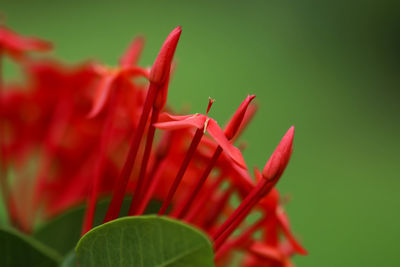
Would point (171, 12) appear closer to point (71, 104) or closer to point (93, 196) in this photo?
point (71, 104)

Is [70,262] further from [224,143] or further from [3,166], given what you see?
[3,166]

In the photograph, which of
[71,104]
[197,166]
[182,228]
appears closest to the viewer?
[182,228]

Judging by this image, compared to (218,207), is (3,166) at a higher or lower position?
lower

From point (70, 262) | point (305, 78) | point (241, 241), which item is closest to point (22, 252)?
point (70, 262)

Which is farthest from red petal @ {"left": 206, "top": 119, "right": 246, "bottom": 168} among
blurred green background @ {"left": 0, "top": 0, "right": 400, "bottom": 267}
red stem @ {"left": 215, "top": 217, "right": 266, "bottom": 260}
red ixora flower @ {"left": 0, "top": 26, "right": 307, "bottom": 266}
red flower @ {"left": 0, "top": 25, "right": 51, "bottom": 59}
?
blurred green background @ {"left": 0, "top": 0, "right": 400, "bottom": 267}

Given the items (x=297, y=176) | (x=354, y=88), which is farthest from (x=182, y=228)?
(x=354, y=88)

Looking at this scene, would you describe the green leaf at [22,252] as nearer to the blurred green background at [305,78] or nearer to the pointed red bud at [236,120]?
the pointed red bud at [236,120]
